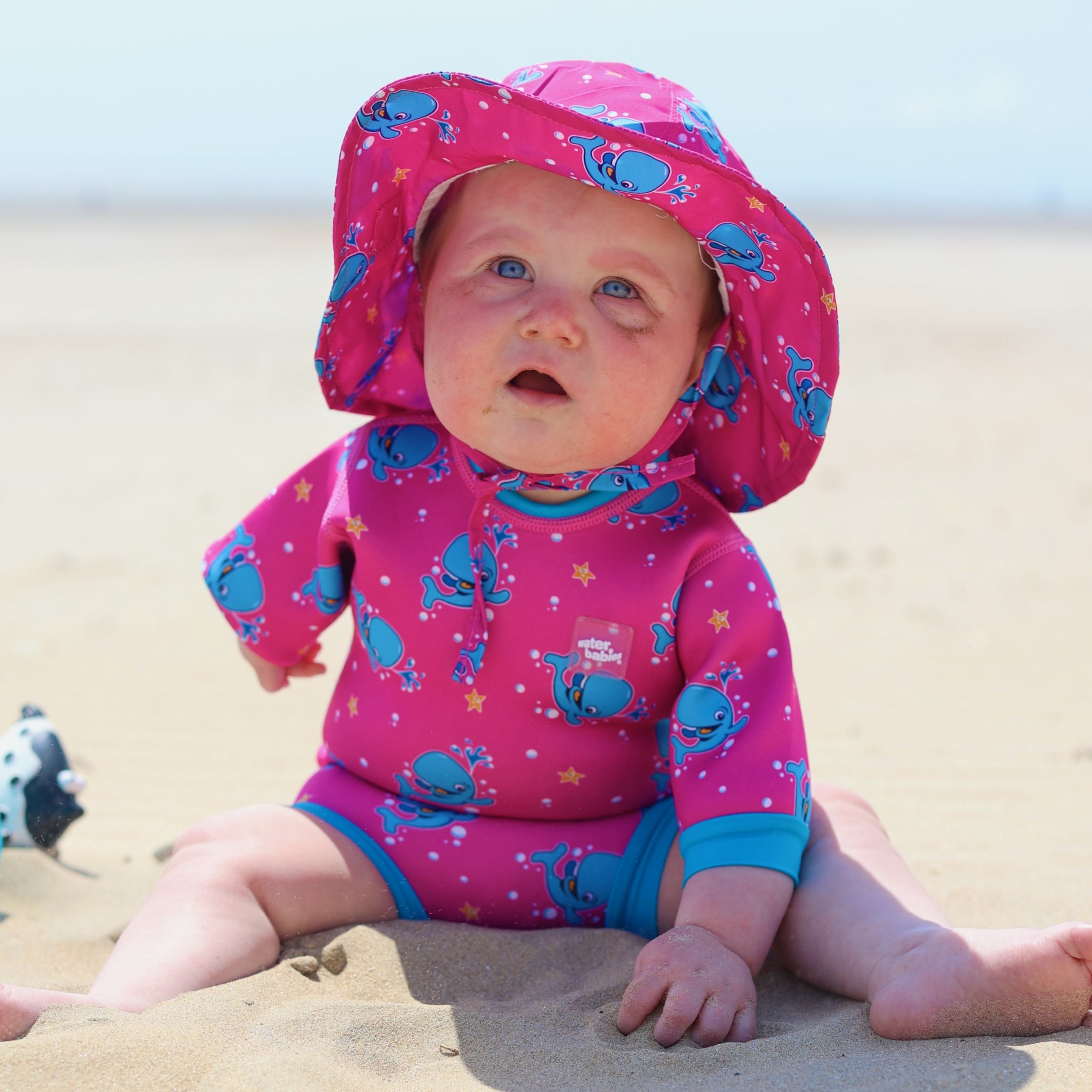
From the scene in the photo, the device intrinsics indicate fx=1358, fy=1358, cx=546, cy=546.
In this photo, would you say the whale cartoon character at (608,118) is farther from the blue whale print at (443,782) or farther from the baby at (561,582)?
the blue whale print at (443,782)

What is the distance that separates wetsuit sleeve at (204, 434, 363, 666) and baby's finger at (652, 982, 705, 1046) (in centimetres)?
105

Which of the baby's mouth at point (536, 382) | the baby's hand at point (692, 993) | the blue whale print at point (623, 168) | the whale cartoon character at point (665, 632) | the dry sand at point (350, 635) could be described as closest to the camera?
the dry sand at point (350, 635)

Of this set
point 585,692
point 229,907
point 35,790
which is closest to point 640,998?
point 585,692

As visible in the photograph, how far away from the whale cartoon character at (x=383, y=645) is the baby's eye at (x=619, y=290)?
74 centimetres

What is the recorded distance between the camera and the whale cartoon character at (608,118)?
2.24 metres

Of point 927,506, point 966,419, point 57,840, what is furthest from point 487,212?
point 966,419

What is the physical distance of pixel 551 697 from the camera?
8.13 feet

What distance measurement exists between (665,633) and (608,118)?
2.94 feet

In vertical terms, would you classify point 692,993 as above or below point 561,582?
below

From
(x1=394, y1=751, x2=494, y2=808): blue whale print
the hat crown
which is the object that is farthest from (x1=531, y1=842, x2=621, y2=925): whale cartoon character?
the hat crown

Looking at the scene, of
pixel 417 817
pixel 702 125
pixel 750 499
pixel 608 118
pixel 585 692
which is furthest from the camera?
pixel 750 499

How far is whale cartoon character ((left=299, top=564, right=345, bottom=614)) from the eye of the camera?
2670mm

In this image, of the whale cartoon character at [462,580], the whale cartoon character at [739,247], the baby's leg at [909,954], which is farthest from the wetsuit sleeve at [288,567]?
the baby's leg at [909,954]

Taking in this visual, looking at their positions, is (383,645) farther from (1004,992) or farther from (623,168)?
(1004,992)
